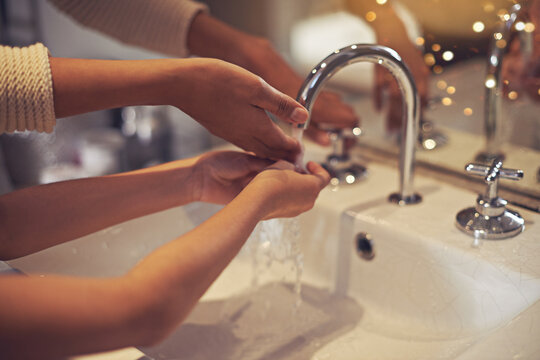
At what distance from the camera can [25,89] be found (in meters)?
0.47

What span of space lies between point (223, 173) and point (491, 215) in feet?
0.95

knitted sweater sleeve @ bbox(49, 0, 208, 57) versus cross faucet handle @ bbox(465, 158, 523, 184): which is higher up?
knitted sweater sleeve @ bbox(49, 0, 208, 57)

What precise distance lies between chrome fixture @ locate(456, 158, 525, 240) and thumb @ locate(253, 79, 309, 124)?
188 mm

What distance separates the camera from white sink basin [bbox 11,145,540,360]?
1.72 ft

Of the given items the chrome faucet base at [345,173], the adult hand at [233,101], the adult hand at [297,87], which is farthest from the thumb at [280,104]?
the chrome faucet base at [345,173]

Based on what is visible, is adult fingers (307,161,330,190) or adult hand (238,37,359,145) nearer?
adult fingers (307,161,330,190)

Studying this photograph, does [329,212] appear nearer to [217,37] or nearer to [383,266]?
[383,266]

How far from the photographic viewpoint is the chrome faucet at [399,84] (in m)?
0.51

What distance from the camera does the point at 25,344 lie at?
303 millimetres

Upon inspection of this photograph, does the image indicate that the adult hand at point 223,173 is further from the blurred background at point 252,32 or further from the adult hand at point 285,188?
the blurred background at point 252,32

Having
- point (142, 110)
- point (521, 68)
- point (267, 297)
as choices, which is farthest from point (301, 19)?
point (267, 297)

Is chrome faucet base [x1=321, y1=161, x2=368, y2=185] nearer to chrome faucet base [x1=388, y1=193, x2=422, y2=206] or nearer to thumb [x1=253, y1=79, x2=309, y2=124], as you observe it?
chrome faucet base [x1=388, y1=193, x2=422, y2=206]

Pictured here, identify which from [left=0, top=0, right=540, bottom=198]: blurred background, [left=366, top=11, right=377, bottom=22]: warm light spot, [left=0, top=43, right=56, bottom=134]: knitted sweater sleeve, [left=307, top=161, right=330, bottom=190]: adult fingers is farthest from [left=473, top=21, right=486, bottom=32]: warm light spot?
[left=0, top=43, right=56, bottom=134]: knitted sweater sleeve

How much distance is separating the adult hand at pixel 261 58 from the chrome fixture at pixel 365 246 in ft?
0.50
